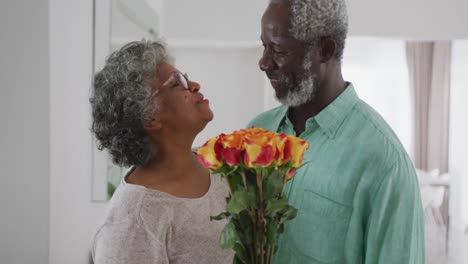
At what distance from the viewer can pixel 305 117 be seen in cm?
135

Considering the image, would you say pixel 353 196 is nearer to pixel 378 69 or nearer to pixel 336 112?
pixel 336 112

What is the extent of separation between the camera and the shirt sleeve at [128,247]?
1.08 metres

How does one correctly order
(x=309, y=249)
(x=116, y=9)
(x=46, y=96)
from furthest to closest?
(x=116, y=9)
(x=46, y=96)
(x=309, y=249)

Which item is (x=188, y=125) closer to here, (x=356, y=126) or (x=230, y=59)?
(x=356, y=126)

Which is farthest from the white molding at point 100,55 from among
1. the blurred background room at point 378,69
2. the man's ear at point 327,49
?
the man's ear at point 327,49

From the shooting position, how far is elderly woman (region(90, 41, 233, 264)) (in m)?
1.12

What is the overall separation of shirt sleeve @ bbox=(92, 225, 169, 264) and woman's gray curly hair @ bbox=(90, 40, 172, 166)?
0.68 ft

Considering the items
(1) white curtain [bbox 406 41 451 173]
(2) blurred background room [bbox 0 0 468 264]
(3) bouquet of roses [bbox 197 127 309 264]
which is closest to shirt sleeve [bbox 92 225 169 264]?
(3) bouquet of roses [bbox 197 127 309 264]

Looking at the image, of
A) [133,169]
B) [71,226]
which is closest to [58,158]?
[71,226]

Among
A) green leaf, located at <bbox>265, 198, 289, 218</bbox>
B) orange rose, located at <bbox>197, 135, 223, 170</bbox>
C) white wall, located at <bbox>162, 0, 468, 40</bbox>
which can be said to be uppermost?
white wall, located at <bbox>162, 0, 468, 40</bbox>

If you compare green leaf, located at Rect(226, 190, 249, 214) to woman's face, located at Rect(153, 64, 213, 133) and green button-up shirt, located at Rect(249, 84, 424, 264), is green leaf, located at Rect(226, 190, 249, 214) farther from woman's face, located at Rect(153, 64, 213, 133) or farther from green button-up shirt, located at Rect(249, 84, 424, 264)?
woman's face, located at Rect(153, 64, 213, 133)

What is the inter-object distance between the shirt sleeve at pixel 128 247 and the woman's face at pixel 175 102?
30cm

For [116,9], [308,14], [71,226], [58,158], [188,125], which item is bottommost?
[71,226]

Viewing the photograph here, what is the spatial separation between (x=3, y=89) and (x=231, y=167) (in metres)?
1.28
